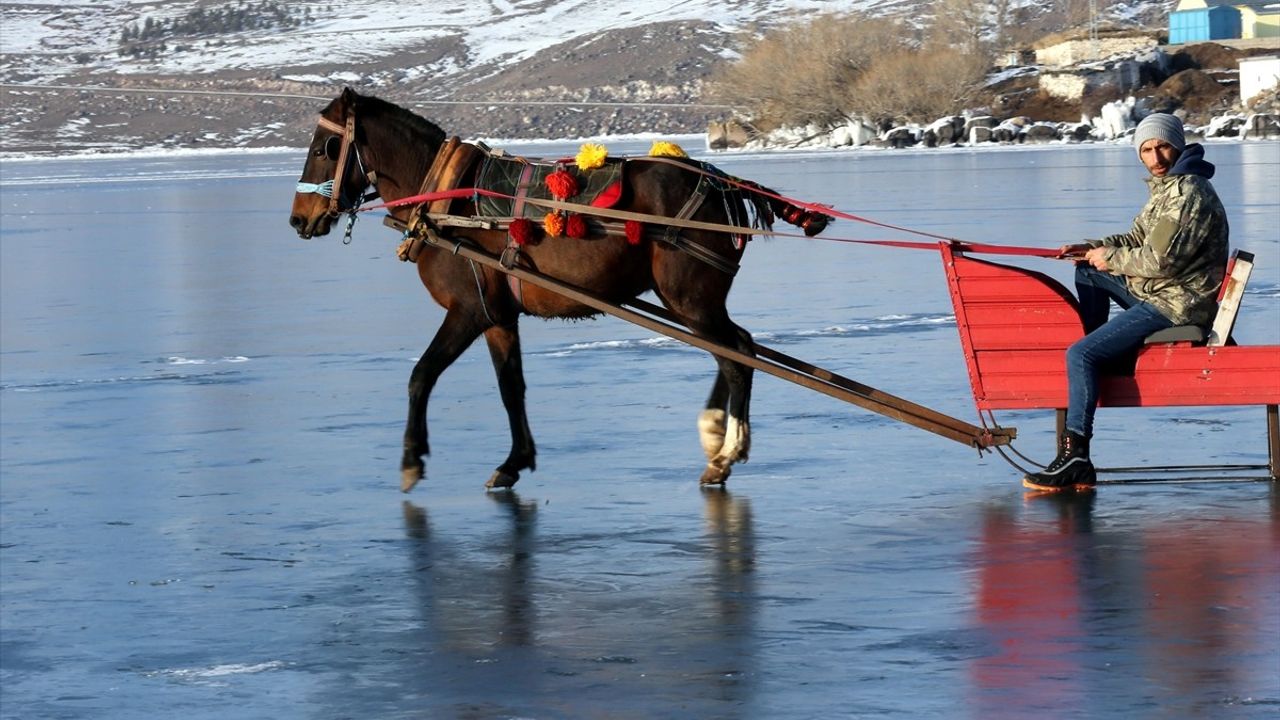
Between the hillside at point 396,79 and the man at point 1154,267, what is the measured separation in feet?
364

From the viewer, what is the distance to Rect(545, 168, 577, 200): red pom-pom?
8.52 metres

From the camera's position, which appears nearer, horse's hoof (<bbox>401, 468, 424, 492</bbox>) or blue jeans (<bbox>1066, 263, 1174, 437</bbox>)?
blue jeans (<bbox>1066, 263, 1174, 437</bbox>)

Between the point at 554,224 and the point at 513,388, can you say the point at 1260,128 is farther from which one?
the point at 554,224

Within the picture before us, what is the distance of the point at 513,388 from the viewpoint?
350 inches

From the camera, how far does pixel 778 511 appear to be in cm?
798

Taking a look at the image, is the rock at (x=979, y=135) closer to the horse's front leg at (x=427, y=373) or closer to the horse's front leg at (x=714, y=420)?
the horse's front leg at (x=714, y=420)

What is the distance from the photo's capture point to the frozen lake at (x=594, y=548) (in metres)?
5.45

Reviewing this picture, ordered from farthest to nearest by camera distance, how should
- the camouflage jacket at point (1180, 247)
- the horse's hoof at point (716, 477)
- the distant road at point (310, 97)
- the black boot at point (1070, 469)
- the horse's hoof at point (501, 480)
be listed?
1. the distant road at point (310, 97)
2. the horse's hoof at point (501, 480)
3. the horse's hoof at point (716, 477)
4. the black boot at point (1070, 469)
5. the camouflage jacket at point (1180, 247)

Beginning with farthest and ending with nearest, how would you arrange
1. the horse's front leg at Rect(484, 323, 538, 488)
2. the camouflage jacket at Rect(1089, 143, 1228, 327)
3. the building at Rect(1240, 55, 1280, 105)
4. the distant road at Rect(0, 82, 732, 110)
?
1. the distant road at Rect(0, 82, 732, 110)
2. the building at Rect(1240, 55, 1280, 105)
3. the horse's front leg at Rect(484, 323, 538, 488)
4. the camouflage jacket at Rect(1089, 143, 1228, 327)

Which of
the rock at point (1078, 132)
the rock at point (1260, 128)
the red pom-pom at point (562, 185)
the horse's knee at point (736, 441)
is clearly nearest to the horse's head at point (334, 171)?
the red pom-pom at point (562, 185)

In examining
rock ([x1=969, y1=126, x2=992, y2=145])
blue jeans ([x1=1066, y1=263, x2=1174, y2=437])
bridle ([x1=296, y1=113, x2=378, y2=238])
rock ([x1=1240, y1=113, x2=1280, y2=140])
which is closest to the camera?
blue jeans ([x1=1066, y1=263, x2=1174, y2=437])

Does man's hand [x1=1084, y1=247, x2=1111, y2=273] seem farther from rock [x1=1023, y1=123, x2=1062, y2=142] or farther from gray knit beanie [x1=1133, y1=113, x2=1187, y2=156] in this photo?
rock [x1=1023, y1=123, x2=1062, y2=142]

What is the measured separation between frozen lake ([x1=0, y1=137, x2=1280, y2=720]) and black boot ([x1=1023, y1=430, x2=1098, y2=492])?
0.49 feet

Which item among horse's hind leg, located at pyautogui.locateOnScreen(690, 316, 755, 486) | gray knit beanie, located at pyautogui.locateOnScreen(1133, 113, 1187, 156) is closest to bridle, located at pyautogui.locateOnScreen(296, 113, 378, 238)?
horse's hind leg, located at pyautogui.locateOnScreen(690, 316, 755, 486)
